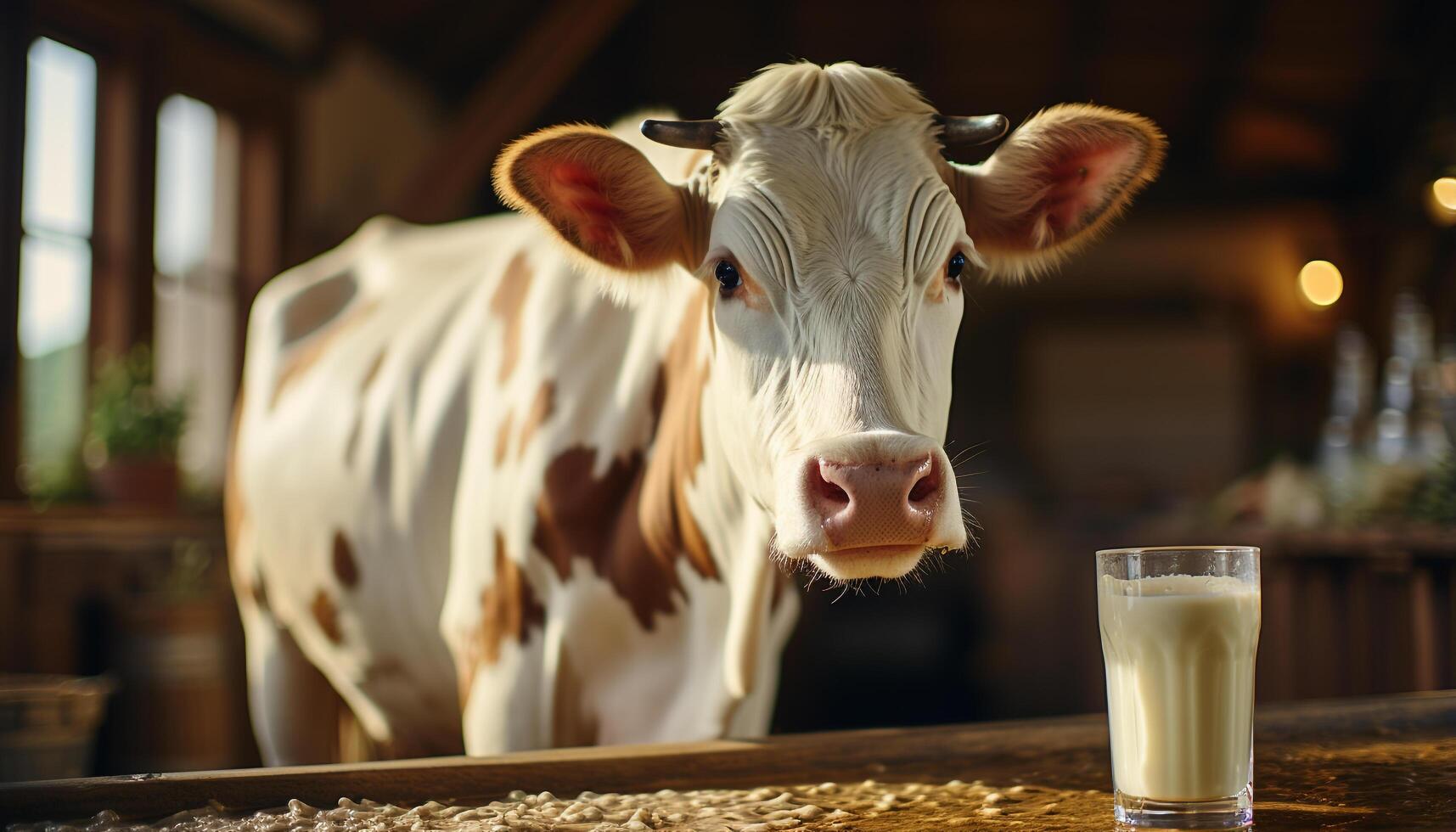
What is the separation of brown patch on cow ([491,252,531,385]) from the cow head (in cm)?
43

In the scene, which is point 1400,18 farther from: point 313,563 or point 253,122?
point 313,563

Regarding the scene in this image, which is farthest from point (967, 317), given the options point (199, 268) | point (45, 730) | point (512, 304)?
point (512, 304)

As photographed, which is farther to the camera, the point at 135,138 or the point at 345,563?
the point at 135,138

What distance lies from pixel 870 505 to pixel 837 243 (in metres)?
0.32

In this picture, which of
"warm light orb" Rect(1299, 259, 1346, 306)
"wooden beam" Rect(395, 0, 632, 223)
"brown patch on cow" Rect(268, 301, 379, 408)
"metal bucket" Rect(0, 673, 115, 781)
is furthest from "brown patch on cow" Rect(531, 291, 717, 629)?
"warm light orb" Rect(1299, 259, 1346, 306)

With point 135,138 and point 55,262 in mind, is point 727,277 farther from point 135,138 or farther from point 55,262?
point 135,138

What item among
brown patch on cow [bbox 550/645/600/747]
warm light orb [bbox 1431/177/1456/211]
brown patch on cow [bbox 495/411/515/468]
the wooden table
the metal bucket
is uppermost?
warm light orb [bbox 1431/177/1456/211]

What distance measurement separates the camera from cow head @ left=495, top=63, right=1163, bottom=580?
111 centimetres

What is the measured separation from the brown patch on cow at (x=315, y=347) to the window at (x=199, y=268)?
220 centimetres

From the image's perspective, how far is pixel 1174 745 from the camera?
0.92 meters

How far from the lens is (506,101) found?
514 cm

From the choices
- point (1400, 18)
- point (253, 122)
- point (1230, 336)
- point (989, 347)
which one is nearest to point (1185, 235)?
point (1230, 336)

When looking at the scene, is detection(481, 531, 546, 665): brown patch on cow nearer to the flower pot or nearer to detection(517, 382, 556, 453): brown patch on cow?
detection(517, 382, 556, 453): brown patch on cow

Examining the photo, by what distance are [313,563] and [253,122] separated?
3701 millimetres
